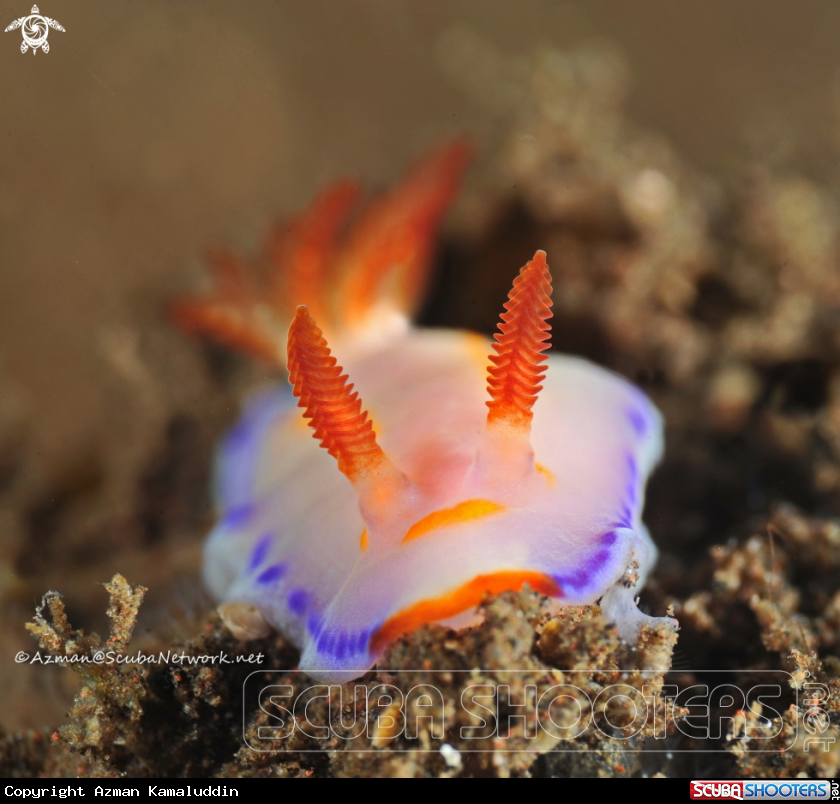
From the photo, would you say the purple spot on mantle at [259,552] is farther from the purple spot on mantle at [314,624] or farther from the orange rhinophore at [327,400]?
the orange rhinophore at [327,400]

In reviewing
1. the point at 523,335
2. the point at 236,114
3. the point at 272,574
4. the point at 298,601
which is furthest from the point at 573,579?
the point at 236,114

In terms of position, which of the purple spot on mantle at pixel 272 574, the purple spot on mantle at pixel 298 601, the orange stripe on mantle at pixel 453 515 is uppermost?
the orange stripe on mantle at pixel 453 515

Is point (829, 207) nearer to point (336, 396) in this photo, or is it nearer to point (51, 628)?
point (336, 396)

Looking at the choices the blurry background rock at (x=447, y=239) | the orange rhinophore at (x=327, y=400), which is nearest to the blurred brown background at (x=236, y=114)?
the blurry background rock at (x=447, y=239)

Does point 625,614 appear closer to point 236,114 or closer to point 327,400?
point 327,400

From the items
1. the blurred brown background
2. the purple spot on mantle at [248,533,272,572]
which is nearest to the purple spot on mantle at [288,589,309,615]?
the purple spot on mantle at [248,533,272,572]

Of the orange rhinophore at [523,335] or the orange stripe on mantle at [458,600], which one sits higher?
the orange rhinophore at [523,335]
